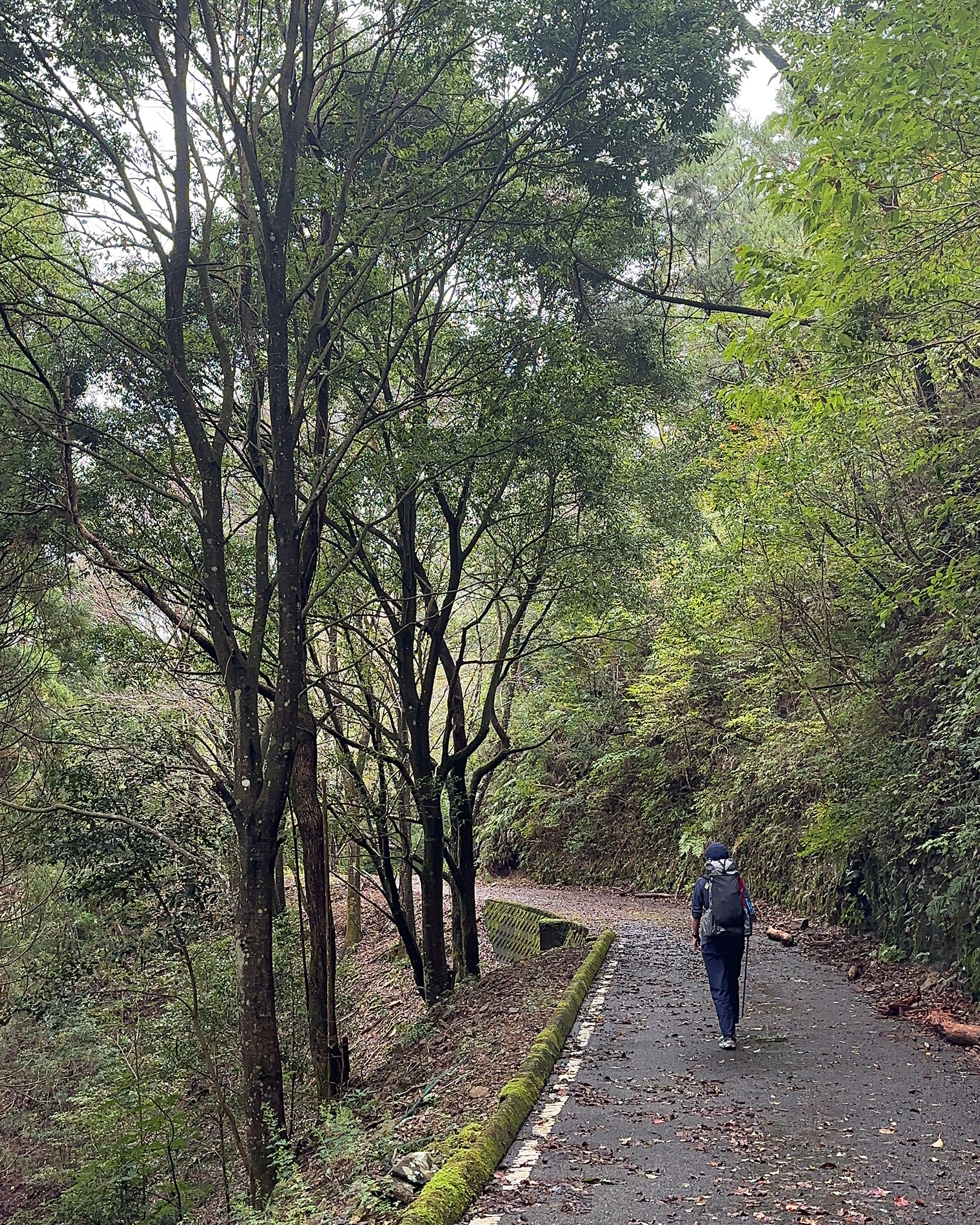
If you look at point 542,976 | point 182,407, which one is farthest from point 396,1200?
point 542,976

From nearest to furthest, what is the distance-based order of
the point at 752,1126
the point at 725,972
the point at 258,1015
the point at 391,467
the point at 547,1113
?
the point at 752,1126, the point at 547,1113, the point at 258,1015, the point at 725,972, the point at 391,467

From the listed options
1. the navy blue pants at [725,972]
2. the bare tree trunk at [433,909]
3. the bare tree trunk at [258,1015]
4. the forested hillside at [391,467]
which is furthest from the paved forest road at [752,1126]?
the bare tree trunk at [433,909]

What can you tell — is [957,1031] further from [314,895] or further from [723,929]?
[314,895]

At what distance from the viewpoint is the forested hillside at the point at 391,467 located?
27.6ft

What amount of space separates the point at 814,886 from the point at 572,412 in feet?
32.9

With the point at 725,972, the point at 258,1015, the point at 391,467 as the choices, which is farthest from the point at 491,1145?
the point at 391,467

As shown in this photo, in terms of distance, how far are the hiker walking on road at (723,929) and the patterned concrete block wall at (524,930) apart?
6.78m

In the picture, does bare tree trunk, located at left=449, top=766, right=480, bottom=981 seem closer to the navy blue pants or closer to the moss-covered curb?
the moss-covered curb

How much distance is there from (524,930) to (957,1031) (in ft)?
37.4

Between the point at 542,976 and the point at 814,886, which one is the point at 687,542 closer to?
the point at 814,886

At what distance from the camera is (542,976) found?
12.8 m

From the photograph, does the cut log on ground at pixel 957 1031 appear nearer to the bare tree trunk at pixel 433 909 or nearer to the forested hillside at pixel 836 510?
the forested hillside at pixel 836 510

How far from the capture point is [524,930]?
18953 millimetres

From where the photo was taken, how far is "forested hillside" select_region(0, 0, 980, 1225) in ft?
27.6
